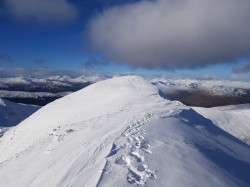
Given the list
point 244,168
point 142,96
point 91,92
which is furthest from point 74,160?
point 91,92

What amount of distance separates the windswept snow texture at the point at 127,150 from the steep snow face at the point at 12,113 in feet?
225

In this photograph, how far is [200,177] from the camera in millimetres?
10055

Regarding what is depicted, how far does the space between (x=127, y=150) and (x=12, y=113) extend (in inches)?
3763

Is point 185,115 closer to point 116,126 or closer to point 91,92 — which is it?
point 116,126

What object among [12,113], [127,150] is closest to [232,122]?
[127,150]

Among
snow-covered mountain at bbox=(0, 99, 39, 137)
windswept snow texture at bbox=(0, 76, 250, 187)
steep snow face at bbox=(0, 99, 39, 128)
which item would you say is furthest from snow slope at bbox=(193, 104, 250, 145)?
steep snow face at bbox=(0, 99, 39, 128)

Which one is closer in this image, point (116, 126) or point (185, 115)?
point (116, 126)

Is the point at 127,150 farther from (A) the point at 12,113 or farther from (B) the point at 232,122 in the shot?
(A) the point at 12,113

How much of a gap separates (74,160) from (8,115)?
90152 mm

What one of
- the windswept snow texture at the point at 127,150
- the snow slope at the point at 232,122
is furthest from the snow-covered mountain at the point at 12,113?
the windswept snow texture at the point at 127,150

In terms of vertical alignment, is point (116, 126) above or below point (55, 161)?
above

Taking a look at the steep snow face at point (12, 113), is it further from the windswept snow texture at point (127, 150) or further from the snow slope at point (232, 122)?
the windswept snow texture at point (127, 150)

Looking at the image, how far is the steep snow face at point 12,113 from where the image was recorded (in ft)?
290

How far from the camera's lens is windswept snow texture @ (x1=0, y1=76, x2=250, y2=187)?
397 inches
